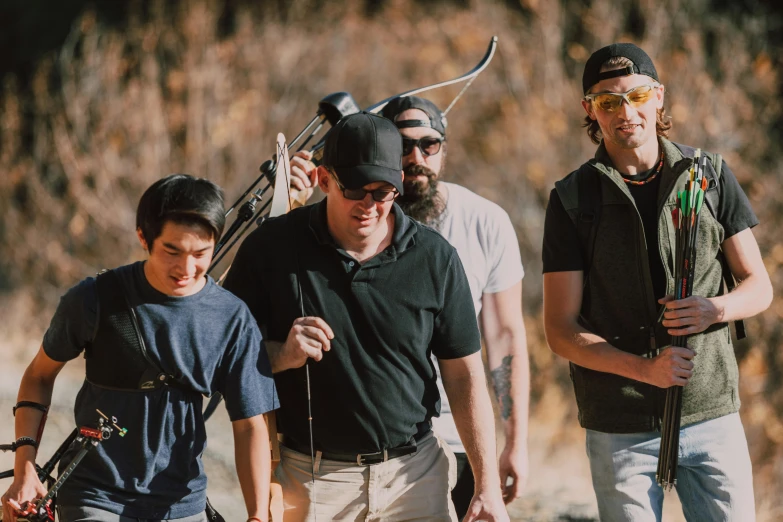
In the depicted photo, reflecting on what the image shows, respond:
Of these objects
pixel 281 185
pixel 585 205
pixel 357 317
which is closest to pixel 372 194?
pixel 357 317

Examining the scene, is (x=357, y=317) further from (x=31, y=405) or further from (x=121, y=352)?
(x=31, y=405)

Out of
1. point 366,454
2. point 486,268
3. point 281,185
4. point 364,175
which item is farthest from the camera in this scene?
point 486,268

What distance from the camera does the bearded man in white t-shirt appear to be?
369 cm

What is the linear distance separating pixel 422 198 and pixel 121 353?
1.40 metres

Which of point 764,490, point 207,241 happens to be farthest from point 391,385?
point 764,490

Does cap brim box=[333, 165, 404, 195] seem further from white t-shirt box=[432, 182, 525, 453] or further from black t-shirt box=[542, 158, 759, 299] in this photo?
white t-shirt box=[432, 182, 525, 453]

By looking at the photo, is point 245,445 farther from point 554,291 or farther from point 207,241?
point 554,291

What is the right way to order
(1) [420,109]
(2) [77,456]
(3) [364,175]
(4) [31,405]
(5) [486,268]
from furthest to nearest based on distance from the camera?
(1) [420,109] < (5) [486,268] < (3) [364,175] < (4) [31,405] < (2) [77,456]

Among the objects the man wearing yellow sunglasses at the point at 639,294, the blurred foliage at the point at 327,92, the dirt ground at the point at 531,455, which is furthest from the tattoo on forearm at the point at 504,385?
the blurred foliage at the point at 327,92

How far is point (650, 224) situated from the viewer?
3227mm

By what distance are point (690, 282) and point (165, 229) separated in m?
1.51

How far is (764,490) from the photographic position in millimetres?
7379

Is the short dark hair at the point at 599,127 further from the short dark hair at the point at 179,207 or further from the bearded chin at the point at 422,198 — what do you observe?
the short dark hair at the point at 179,207

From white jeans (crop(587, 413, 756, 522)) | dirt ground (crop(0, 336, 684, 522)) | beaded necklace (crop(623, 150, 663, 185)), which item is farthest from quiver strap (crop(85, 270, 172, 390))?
dirt ground (crop(0, 336, 684, 522))
